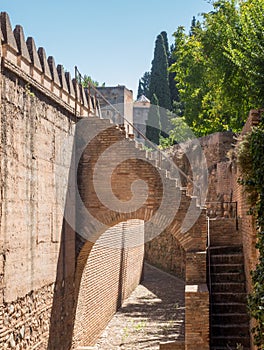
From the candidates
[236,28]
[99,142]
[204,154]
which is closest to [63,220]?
[99,142]

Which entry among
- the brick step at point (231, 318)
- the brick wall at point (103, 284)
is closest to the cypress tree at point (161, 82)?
the brick wall at point (103, 284)

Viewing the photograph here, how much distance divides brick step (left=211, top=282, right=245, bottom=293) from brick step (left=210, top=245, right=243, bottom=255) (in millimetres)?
1206

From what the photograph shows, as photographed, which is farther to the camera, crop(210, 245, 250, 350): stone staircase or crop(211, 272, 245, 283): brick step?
crop(211, 272, 245, 283): brick step

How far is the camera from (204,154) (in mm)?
21172

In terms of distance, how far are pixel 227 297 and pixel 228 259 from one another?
111 cm

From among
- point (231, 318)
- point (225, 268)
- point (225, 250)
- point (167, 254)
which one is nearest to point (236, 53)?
point (225, 250)

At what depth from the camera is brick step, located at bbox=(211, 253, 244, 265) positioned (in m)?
10.3

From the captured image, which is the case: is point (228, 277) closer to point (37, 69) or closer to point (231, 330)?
point (231, 330)

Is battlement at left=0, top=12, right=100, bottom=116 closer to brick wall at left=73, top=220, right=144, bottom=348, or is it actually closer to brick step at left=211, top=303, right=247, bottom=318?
brick wall at left=73, top=220, right=144, bottom=348

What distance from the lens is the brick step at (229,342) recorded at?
863cm

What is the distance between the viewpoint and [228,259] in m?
10.4

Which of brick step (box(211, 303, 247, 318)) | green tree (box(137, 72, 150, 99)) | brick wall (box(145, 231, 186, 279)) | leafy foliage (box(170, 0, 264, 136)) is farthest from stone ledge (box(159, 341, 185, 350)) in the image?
green tree (box(137, 72, 150, 99))

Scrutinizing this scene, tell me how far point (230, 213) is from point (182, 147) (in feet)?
36.3

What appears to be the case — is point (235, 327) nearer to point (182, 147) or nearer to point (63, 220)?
point (63, 220)
